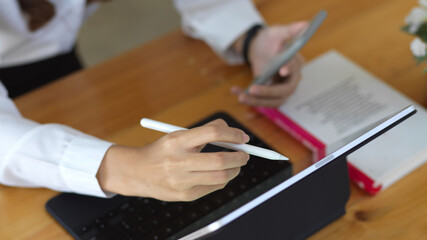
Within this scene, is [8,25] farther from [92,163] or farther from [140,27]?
[140,27]

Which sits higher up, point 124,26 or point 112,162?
point 112,162

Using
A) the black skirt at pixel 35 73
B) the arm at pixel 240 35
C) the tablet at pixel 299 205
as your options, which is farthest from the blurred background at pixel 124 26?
the tablet at pixel 299 205

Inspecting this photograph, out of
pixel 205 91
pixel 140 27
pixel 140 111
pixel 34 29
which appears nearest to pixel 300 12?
pixel 205 91

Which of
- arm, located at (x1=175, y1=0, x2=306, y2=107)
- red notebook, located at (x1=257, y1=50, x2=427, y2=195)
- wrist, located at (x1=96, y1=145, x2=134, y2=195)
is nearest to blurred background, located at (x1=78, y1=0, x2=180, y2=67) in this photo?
arm, located at (x1=175, y1=0, x2=306, y2=107)

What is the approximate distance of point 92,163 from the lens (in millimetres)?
711

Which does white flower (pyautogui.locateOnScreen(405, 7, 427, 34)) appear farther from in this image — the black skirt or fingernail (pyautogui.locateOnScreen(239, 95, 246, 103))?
the black skirt

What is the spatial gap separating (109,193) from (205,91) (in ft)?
0.98

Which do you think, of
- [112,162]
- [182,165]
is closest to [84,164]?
[112,162]

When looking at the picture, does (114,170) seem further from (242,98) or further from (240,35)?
(240,35)

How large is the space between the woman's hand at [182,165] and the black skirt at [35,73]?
0.54 m

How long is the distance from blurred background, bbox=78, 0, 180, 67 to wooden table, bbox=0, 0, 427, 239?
50.0 inches

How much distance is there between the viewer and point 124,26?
7.93ft

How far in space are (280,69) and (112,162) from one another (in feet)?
1.08

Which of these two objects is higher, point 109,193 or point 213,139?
point 213,139
